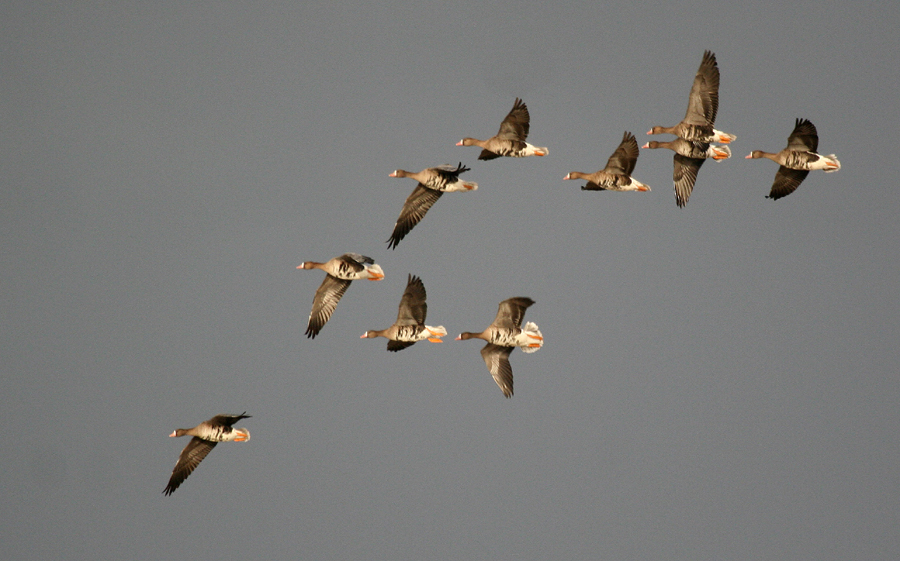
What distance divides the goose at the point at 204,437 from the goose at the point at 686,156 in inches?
562

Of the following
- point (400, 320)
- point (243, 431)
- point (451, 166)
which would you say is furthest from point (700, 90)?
point (243, 431)

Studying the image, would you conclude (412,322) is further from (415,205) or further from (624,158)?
(624,158)

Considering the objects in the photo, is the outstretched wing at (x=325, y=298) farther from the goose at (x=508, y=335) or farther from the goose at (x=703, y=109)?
the goose at (x=703, y=109)

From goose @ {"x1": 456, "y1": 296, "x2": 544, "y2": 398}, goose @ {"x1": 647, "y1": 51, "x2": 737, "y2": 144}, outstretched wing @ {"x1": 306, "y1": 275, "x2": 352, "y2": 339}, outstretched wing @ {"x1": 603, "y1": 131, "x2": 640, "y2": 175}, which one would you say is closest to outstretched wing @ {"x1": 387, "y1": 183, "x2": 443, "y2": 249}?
outstretched wing @ {"x1": 306, "y1": 275, "x2": 352, "y2": 339}

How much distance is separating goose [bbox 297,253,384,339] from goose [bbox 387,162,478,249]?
98 centimetres

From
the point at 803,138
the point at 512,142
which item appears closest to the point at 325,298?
the point at 512,142

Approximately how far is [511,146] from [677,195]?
19.3 feet

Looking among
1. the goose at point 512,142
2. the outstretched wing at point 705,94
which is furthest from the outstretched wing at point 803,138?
the goose at point 512,142

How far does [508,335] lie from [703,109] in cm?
869

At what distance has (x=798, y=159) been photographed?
31.7 metres

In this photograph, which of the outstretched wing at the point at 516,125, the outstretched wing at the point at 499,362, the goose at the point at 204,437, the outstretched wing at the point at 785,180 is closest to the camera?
the goose at the point at 204,437

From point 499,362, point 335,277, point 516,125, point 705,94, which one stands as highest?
point 705,94

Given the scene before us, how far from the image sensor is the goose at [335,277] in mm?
31422

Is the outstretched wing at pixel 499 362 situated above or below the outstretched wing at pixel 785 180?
below
